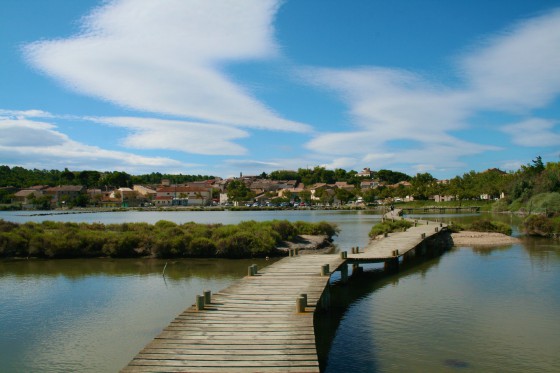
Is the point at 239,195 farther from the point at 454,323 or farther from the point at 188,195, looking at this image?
the point at 454,323

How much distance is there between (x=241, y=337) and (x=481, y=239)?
32131 millimetres

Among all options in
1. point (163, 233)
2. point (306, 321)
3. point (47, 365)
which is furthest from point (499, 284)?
point (163, 233)

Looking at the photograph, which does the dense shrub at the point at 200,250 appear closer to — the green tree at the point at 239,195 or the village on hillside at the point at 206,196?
the village on hillside at the point at 206,196

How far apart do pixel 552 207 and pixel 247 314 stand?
54468mm

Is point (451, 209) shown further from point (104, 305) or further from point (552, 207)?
point (104, 305)

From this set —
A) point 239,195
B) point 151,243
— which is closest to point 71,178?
point 239,195

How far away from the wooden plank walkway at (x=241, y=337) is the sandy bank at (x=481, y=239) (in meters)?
25.3

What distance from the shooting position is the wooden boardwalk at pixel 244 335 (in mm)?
8664

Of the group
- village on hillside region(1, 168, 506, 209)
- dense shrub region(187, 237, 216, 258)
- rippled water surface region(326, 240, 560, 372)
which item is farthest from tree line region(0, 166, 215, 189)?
rippled water surface region(326, 240, 560, 372)

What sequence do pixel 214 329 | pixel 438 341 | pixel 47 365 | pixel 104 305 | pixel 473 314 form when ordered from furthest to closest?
pixel 104 305 < pixel 473 314 < pixel 438 341 < pixel 47 365 < pixel 214 329

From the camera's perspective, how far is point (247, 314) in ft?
39.5

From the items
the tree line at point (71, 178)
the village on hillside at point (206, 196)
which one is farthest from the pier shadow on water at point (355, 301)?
the tree line at point (71, 178)

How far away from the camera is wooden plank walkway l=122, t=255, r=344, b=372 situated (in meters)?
8.65

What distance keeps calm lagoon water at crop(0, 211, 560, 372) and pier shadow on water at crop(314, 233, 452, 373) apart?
5 centimetres
